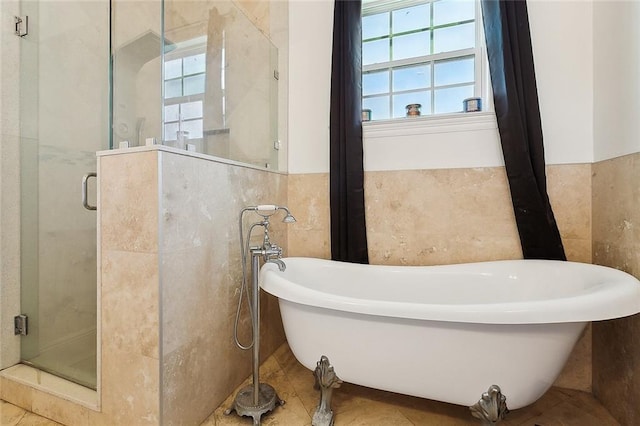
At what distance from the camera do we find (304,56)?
1.92 m

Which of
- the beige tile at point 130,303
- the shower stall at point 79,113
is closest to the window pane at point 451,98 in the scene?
the shower stall at point 79,113

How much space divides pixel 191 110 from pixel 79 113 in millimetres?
630

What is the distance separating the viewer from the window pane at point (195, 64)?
1.44 m

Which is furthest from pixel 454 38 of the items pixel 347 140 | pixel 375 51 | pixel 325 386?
pixel 325 386

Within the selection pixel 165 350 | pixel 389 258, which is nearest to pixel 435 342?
pixel 389 258

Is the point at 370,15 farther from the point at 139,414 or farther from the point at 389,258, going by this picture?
the point at 139,414

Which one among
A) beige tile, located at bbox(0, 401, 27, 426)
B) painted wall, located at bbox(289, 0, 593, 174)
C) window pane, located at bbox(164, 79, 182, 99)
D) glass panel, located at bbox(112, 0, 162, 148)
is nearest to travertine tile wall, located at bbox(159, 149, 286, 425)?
glass panel, located at bbox(112, 0, 162, 148)

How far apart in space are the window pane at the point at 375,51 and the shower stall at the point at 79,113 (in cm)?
89

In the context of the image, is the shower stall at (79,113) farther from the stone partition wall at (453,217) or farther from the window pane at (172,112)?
the stone partition wall at (453,217)

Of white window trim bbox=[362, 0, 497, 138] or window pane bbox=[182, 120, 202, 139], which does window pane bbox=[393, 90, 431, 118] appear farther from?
window pane bbox=[182, 120, 202, 139]

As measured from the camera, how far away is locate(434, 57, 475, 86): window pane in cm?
175

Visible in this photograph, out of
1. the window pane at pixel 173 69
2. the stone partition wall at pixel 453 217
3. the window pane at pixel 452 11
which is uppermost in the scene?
the window pane at pixel 452 11

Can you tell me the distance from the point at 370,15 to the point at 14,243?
2404 mm

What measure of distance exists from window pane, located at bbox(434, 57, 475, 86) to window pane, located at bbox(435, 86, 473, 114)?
48 millimetres
